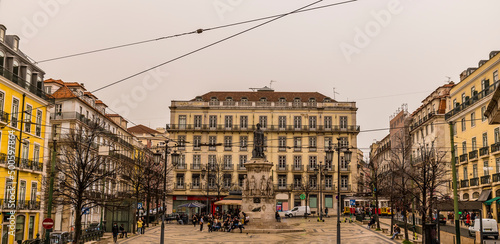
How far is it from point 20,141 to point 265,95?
171 feet

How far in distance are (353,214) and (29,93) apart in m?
47.1

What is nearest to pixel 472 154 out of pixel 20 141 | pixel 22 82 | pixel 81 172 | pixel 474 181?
pixel 474 181

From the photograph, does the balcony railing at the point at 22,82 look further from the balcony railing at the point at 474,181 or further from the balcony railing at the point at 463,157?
the balcony railing at the point at 463,157

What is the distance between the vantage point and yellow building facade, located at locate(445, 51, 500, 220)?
45000 millimetres

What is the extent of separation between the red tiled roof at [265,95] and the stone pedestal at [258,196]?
40801 mm

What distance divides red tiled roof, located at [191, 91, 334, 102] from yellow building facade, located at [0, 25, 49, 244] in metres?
42.9

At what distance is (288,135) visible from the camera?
250 feet

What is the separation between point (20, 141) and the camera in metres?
33.8

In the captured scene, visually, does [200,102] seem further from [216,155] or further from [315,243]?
[315,243]

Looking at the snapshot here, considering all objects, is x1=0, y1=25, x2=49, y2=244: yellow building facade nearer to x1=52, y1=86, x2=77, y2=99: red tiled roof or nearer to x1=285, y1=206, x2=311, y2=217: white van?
x1=52, y1=86, x2=77, y2=99: red tiled roof

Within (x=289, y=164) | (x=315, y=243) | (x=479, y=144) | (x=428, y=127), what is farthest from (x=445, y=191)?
(x=315, y=243)

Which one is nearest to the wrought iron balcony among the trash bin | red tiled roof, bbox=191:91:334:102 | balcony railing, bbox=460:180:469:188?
balcony railing, bbox=460:180:469:188

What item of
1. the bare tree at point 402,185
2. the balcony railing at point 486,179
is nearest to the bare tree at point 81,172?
the bare tree at point 402,185

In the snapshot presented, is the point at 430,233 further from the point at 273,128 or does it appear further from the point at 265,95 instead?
the point at 265,95
